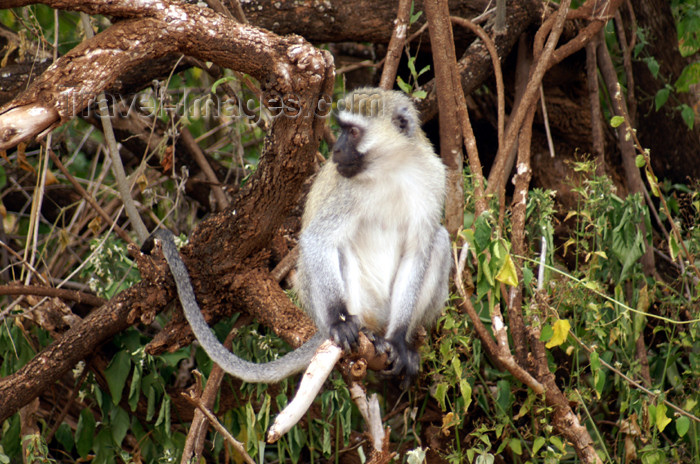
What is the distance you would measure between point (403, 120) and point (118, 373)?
7.05ft

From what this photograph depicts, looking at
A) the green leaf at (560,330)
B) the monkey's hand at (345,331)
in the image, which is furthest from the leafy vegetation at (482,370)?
the monkey's hand at (345,331)

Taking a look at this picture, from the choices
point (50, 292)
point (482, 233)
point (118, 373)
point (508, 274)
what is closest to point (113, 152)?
point (50, 292)

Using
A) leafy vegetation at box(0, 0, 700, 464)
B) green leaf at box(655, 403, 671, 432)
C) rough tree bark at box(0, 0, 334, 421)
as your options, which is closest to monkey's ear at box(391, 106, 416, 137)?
leafy vegetation at box(0, 0, 700, 464)

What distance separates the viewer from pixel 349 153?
3.57 m

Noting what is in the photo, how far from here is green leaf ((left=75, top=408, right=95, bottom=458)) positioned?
4.47m

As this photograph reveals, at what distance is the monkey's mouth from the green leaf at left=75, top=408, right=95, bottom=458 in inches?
86.9

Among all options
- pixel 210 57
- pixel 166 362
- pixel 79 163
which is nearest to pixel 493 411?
pixel 166 362

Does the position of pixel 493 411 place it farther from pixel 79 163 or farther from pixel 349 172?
pixel 79 163

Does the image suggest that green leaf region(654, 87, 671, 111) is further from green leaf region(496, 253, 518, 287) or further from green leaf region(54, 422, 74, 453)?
green leaf region(54, 422, 74, 453)

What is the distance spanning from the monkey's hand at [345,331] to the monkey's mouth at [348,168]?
0.67 meters

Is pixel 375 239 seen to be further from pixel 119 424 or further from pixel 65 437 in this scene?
pixel 65 437

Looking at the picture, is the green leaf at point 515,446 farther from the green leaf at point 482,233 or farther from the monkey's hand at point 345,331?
the green leaf at point 482,233

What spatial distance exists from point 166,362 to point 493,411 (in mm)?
1953

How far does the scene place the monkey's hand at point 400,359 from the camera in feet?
11.5
